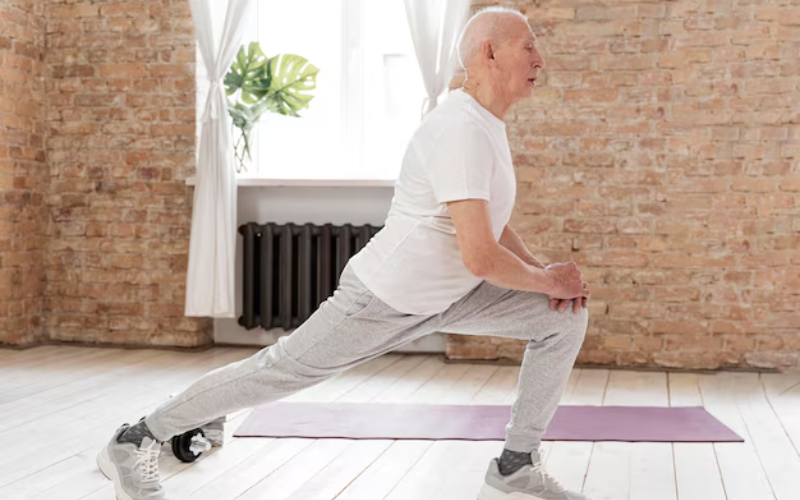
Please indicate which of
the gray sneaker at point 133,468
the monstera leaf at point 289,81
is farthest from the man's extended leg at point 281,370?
the monstera leaf at point 289,81

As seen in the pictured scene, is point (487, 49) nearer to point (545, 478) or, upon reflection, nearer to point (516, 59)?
point (516, 59)

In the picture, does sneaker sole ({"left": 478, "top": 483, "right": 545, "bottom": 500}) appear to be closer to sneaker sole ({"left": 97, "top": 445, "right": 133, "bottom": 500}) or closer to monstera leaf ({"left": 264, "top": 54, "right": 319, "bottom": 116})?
sneaker sole ({"left": 97, "top": 445, "right": 133, "bottom": 500})

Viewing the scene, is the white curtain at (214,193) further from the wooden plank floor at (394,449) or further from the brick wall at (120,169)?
the wooden plank floor at (394,449)

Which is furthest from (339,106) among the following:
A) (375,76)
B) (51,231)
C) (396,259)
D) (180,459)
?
(396,259)

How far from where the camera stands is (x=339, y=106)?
5.53 m

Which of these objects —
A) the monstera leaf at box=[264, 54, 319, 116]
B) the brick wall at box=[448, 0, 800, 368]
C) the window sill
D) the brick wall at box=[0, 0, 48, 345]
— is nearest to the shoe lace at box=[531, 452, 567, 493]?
the brick wall at box=[448, 0, 800, 368]

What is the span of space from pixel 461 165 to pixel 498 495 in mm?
903

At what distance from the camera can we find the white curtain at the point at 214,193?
5094 mm

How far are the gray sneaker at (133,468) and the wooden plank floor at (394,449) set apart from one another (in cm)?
19

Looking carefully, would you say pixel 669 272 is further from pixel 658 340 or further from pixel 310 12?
pixel 310 12

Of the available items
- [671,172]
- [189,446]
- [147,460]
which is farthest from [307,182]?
[147,460]

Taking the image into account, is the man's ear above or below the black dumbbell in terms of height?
above

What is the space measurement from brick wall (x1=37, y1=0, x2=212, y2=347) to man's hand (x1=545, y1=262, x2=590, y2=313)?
3.27 m

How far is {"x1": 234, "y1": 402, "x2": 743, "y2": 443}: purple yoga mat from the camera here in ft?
11.2
